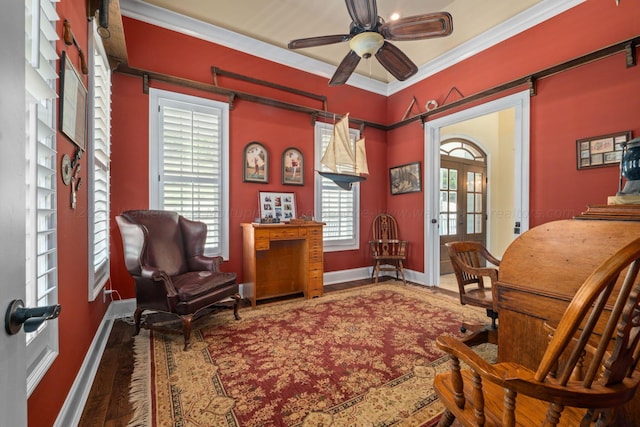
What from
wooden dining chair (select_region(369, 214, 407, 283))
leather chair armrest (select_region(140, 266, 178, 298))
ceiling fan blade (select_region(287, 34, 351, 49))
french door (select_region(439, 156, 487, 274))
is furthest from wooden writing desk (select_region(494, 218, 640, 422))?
french door (select_region(439, 156, 487, 274))

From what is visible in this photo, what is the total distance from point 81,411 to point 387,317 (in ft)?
8.65

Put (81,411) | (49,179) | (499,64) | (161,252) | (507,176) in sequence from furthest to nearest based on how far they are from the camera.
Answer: (507,176) < (499,64) < (161,252) < (81,411) < (49,179)

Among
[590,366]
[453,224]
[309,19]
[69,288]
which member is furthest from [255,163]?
[453,224]

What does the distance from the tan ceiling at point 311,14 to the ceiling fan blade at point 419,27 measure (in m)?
1.29

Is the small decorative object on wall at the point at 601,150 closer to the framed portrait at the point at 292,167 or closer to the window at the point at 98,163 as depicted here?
the framed portrait at the point at 292,167

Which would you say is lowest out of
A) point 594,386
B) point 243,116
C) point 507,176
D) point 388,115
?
point 594,386

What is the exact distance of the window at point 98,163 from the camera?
2.18 metres

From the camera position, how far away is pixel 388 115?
213 inches

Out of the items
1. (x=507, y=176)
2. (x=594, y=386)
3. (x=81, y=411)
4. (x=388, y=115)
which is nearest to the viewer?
(x=594, y=386)

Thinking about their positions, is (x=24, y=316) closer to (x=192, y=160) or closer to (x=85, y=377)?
(x=85, y=377)

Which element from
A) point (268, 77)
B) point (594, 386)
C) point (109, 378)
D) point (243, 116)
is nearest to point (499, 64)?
point (268, 77)

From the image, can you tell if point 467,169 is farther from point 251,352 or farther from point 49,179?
point 49,179

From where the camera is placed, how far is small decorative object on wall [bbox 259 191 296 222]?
4.07 metres

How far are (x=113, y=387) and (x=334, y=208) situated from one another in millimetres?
3537
